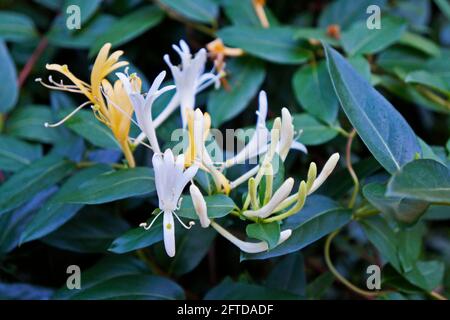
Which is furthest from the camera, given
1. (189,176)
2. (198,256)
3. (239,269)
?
(239,269)

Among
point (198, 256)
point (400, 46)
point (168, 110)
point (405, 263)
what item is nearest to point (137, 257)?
point (198, 256)

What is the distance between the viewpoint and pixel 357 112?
67 centimetres

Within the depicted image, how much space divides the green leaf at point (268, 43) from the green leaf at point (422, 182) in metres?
0.42

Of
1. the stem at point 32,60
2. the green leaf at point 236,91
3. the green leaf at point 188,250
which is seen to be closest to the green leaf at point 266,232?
the green leaf at point 188,250

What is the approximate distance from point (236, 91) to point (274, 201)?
385 mm

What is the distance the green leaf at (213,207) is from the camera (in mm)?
621

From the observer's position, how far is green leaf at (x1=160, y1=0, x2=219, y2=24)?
3.31 feet

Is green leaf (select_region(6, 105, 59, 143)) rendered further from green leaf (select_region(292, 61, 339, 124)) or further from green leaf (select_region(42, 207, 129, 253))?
green leaf (select_region(292, 61, 339, 124))

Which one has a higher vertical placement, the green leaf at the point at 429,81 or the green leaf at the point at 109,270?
the green leaf at the point at 429,81

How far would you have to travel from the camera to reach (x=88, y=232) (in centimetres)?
85

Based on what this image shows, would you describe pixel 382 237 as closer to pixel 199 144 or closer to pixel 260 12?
pixel 199 144

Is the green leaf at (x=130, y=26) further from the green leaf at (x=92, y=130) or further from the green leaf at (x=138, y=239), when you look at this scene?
the green leaf at (x=138, y=239)

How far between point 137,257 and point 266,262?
1.08 feet

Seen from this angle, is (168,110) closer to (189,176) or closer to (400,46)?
(189,176)
